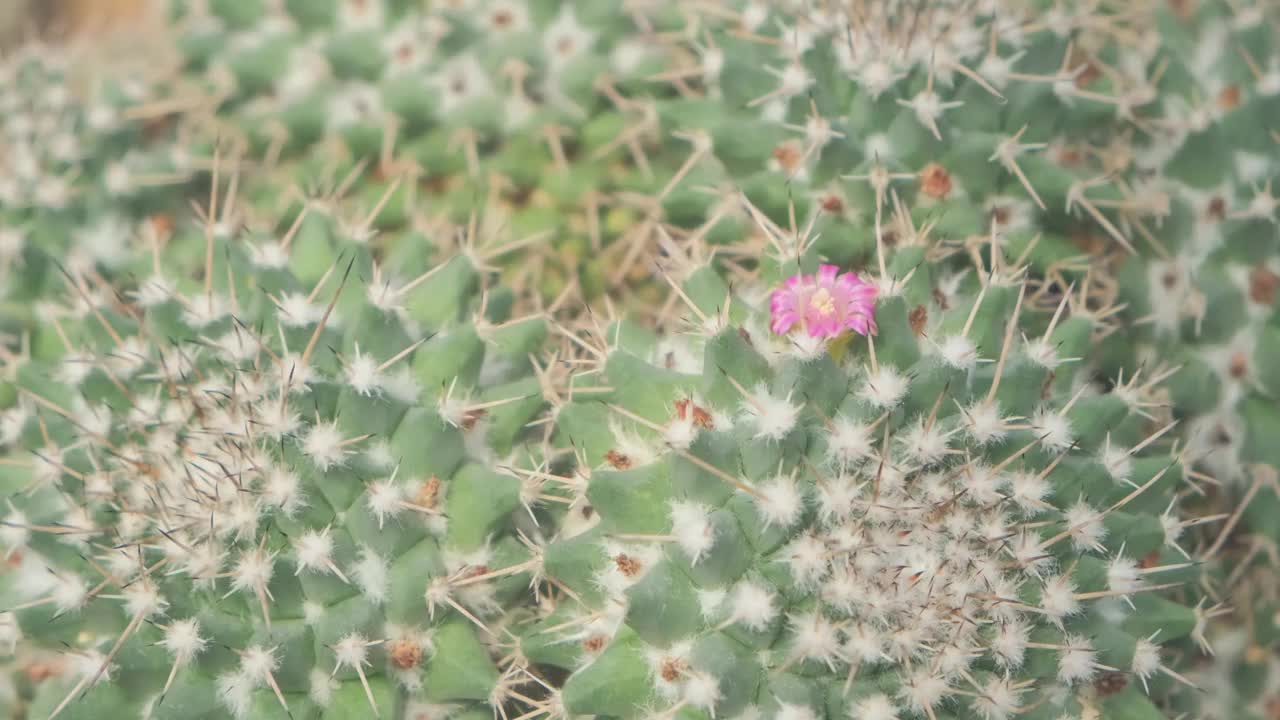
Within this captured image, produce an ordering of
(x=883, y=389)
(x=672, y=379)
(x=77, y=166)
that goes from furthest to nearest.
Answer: (x=77, y=166)
(x=672, y=379)
(x=883, y=389)

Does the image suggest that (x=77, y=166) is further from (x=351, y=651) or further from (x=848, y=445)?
(x=848, y=445)

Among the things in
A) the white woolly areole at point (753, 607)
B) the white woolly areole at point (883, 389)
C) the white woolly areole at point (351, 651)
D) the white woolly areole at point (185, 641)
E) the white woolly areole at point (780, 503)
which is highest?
the white woolly areole at point (883, 389)

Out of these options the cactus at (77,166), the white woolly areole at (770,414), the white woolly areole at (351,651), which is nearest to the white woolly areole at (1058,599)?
the white woolly areole at (770,414)

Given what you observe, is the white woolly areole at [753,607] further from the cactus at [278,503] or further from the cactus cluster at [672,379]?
the cactus at [278,503]

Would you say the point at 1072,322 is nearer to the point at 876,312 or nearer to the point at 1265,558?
the point at 876,312

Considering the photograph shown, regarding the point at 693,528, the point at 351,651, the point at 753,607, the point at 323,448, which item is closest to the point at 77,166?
the point at 323,448

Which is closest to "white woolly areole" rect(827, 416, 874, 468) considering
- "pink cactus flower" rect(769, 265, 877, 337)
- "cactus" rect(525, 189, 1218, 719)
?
"cactus" rect(525, 189, 1218, 719)

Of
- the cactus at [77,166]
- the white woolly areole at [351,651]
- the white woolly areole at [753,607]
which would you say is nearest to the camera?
the white woolly areole at [753,607]

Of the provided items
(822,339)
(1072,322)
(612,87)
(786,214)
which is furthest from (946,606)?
(612,87)
